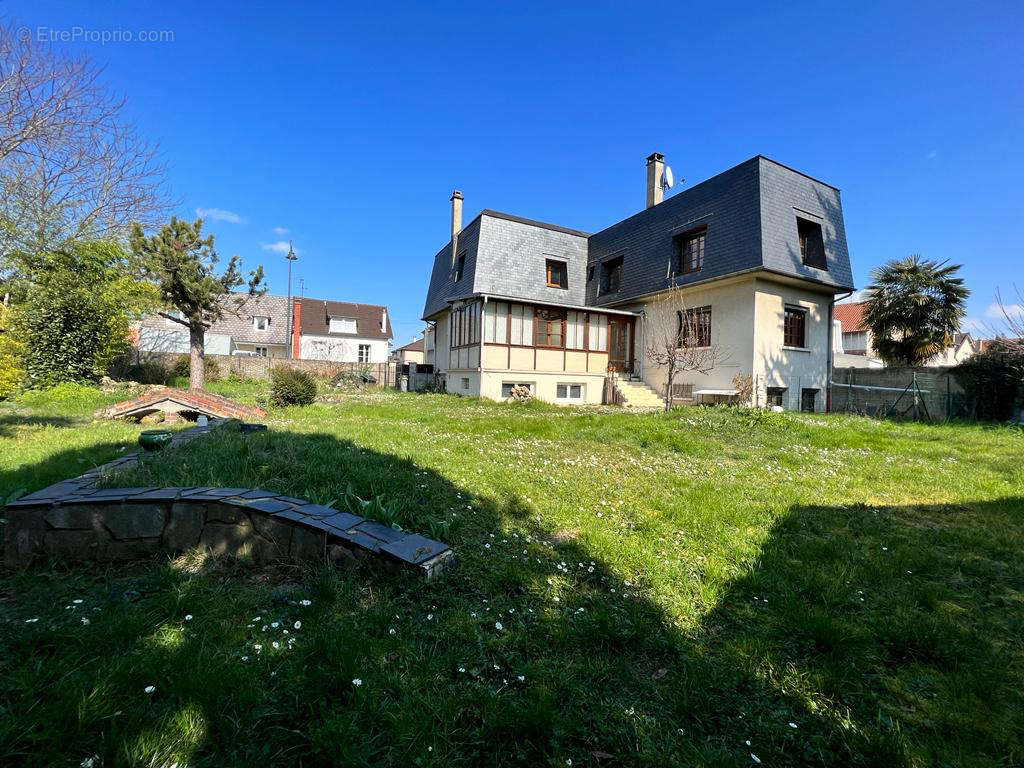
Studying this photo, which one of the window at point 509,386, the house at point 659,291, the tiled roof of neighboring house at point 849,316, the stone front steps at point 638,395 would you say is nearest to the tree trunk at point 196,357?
the house at point 659,291

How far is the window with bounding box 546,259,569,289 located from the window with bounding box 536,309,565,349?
286cm

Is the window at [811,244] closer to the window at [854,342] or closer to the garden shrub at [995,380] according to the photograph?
the garden shrub at [995,380]

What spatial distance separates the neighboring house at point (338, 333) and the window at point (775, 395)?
3310cm

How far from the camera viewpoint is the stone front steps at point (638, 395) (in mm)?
16906

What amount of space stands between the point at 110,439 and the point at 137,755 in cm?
736

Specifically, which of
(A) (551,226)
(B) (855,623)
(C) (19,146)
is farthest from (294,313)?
(B) (855,623)

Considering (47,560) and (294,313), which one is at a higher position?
(294,313)

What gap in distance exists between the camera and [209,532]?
3098 mm

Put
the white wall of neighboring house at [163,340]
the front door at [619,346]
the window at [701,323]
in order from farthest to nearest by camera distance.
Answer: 1. the white wall of neighboring house at [163,340]
2. the front door at [619,346]
3. the window at [701,323]

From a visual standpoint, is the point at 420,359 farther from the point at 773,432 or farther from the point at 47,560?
the point at 47,560

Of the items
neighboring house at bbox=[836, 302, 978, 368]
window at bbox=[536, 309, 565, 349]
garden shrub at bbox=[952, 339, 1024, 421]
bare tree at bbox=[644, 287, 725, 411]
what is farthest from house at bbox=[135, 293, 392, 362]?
neighboring house at bbox=[836, 302, 978, 368]

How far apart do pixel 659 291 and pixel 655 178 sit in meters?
6.29

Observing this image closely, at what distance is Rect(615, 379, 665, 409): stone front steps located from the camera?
16.9 metres

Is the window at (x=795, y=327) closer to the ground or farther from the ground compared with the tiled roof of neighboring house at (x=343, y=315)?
closer to the ground
